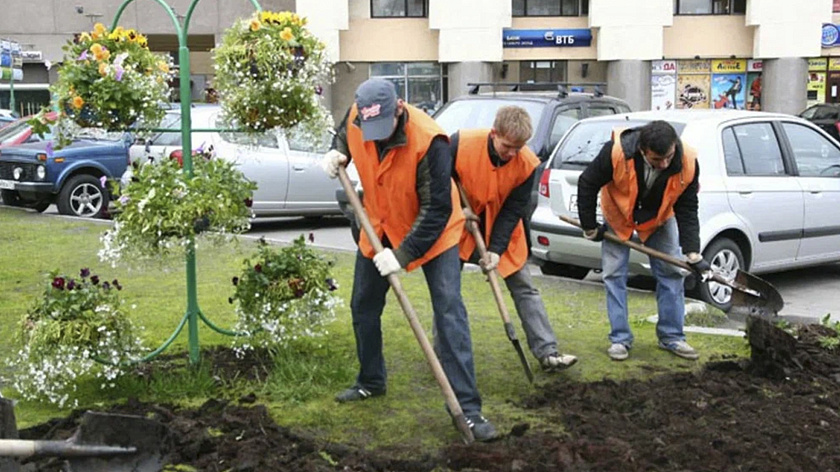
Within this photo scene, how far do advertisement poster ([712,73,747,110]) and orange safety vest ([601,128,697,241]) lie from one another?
114 feet

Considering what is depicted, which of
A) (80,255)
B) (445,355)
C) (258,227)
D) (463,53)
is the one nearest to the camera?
(445,355)

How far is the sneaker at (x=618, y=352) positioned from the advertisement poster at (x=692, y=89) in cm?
3408

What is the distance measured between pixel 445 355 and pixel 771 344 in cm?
221

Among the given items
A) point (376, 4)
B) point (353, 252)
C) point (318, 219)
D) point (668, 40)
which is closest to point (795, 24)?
point (668, 40)

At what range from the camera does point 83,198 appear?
15.1 metres

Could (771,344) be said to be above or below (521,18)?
below

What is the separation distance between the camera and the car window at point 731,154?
346 inches

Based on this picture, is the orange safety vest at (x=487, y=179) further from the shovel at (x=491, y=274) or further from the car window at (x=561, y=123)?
the car window at (x=561, y=123)

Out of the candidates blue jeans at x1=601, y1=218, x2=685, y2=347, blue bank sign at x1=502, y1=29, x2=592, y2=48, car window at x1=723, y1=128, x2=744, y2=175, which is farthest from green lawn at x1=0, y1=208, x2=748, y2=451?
blue bank sign at x1=502, y1=29, x2=592, y2=48

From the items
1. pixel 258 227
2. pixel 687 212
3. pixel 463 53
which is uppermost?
pixel 463 53

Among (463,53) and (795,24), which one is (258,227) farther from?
(795,24)

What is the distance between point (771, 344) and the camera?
618cm

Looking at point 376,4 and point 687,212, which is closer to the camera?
point 687,212

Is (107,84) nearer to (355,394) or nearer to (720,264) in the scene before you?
(355,394)
